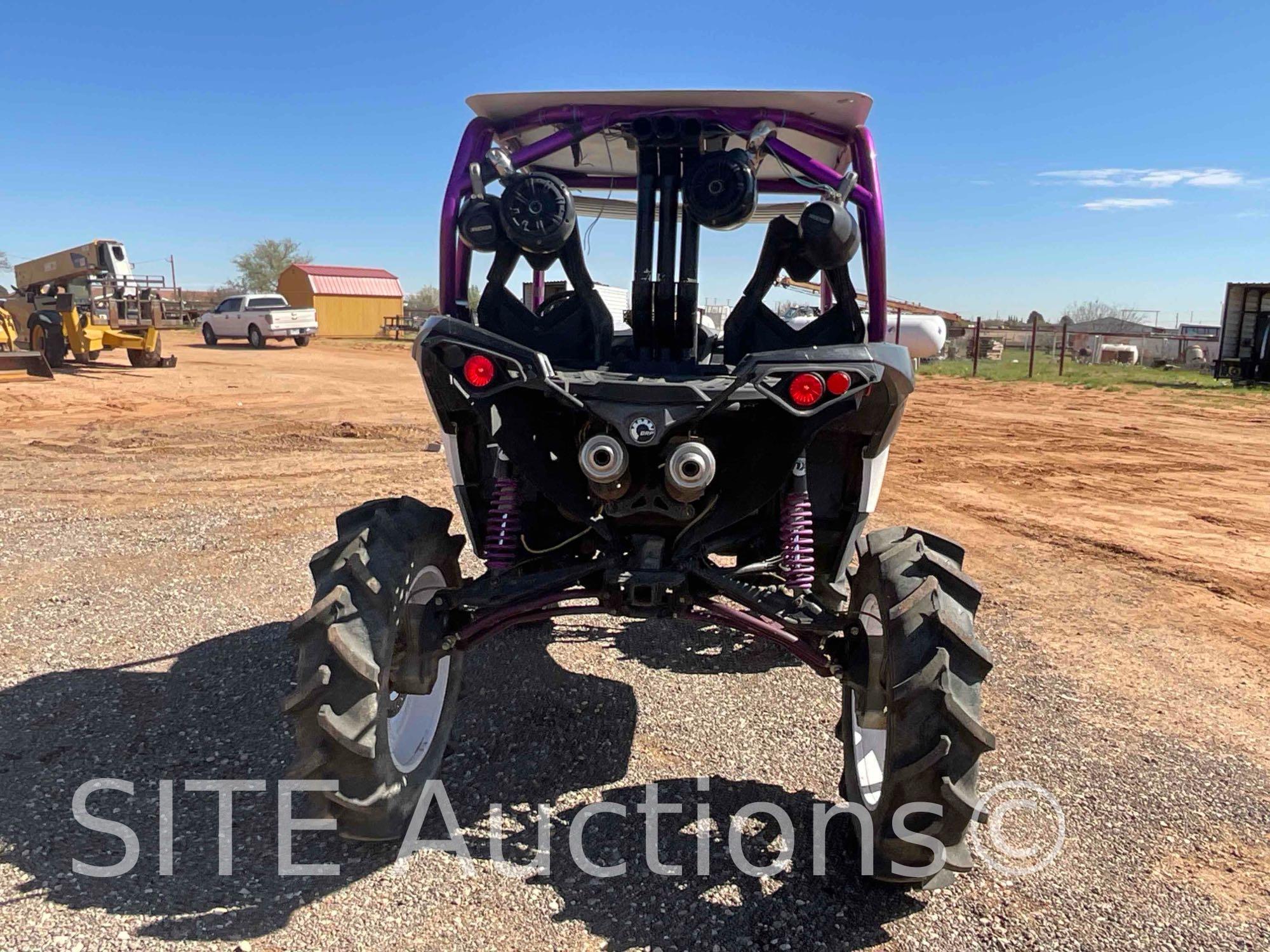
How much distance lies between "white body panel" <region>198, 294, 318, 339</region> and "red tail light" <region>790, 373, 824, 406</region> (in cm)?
3191

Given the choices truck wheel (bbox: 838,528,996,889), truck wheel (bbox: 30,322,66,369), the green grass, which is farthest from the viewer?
the green grass

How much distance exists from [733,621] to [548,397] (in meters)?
1.01

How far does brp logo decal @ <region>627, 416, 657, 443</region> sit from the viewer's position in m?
2.78

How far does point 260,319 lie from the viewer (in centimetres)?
3148

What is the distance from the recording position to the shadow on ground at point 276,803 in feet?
9.03

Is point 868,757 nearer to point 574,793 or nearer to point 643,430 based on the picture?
point 574,793

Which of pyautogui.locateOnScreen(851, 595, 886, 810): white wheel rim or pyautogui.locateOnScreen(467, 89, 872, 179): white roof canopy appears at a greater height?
pyautogui.locateOnScreen(467, 89, 872, 179): white roof canopy

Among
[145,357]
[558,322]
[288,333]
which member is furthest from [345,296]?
[558,322]

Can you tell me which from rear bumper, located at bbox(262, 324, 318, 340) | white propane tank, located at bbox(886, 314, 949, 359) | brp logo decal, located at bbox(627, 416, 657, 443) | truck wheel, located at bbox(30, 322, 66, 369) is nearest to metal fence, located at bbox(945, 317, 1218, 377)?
white propane tank, located at bbox(886, 314, 949, 359)

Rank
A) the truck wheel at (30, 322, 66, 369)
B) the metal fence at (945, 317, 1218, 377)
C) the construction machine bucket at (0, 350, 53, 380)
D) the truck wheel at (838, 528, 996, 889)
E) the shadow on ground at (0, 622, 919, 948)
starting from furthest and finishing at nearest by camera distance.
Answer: the metal fence at (945, 317, 1218, 377)
the truck wheel at (30, 322, 66, 369)
the construction machine bucket at (0, 350, 53, 380)
the shadow on ground at (0, 622, 919, 948)
the truck wheel at (838, 528, 996, 889)

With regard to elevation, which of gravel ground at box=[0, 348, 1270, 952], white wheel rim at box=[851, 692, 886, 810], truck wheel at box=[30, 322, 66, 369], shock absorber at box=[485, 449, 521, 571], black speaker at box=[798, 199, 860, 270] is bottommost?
gravel ground at box=[0, 348, 1270, 952]

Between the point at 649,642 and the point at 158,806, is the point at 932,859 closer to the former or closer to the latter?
the point at 649,642

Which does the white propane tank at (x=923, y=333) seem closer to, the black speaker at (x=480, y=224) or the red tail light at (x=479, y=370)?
the black speaker at (x=480, y=224)

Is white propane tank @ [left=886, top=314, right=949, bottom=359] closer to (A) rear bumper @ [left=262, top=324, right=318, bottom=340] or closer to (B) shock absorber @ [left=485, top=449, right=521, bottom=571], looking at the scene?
(B) shock absorber @ [left=485, top=449, right=521, bottom=571]
